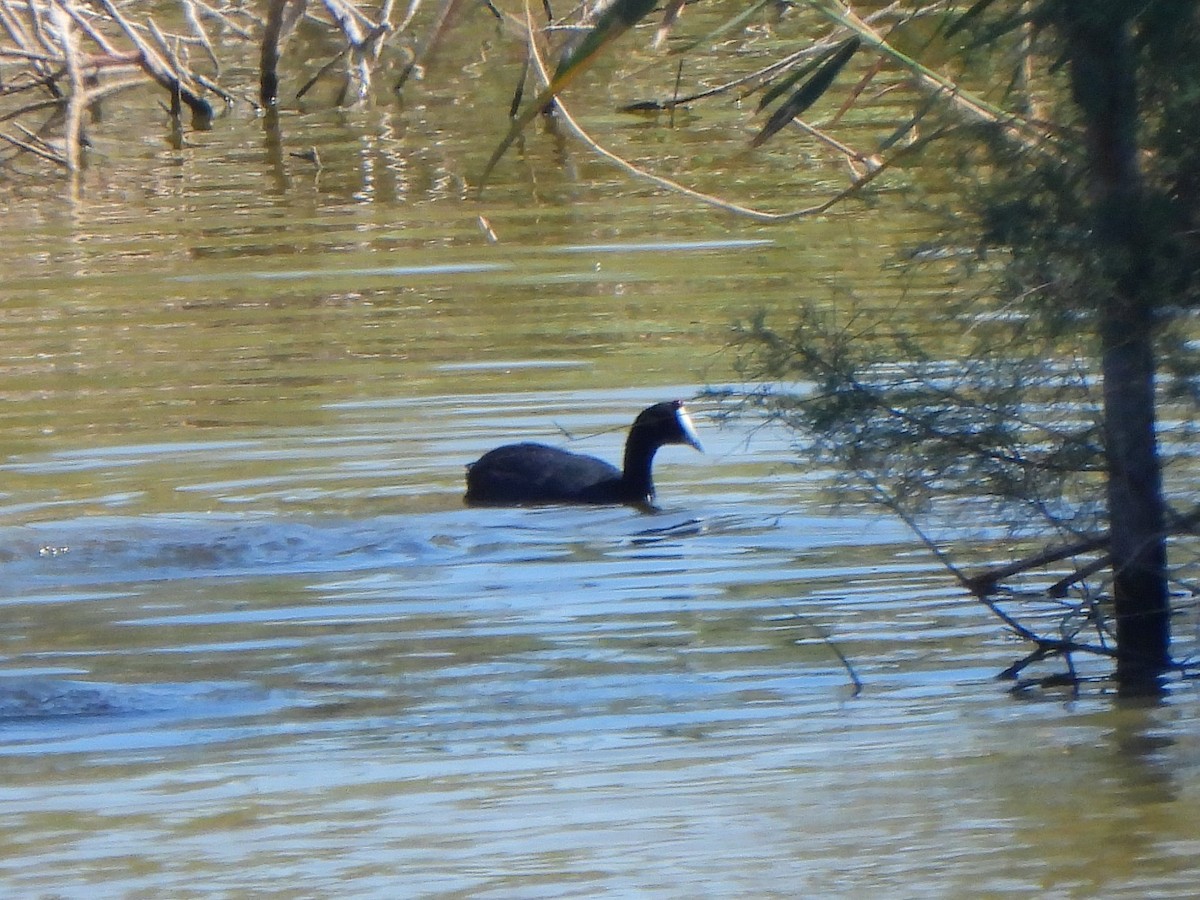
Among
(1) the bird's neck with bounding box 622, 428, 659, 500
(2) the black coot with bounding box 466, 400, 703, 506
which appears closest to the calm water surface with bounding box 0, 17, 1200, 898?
(2) the black coot with bounding box 466, 400, 703, 506

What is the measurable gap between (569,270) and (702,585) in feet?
25.5

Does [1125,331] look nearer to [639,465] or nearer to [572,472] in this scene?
[639,465]

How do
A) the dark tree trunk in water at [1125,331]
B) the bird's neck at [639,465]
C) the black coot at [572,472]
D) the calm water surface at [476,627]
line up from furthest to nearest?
the bird's neck at [639,465] < the black coot at [572,472] < the dark tree trunk in water at [1125,331] < the calm water surface at [476,627]

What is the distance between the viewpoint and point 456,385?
13.8 m

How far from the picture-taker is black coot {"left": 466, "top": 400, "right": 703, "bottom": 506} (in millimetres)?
11461

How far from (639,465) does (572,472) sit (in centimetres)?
44

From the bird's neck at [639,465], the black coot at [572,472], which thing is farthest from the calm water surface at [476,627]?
the bird's neck at [639,465]

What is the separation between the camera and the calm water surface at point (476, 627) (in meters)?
5.82

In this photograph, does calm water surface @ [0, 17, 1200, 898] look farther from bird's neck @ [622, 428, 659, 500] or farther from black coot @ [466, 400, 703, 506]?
bird's neck @ [622, 428, 659, 500]

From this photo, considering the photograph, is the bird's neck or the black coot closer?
the black coot

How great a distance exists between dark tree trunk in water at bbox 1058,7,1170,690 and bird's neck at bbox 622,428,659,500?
4.51 meters

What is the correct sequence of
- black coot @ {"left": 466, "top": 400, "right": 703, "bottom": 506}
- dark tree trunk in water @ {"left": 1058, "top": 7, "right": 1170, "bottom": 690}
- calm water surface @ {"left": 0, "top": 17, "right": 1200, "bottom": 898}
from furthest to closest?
1. black coot @ {"left": 466, "top": 400, "right": 703, "bottom": 506}
2. dark tree trunk in water @ {"left": 1058, "top": 7, "right": 1170, "bottom": 690}
3. calm water surface @ {"left": 0, "top": 17, "right": 1200, "bottom": 898}

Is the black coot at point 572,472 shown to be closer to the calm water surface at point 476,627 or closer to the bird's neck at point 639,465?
the bird's neck at point 639,465

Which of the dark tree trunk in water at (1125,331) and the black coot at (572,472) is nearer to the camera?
the dark tree trunk in water at (1125,331)
